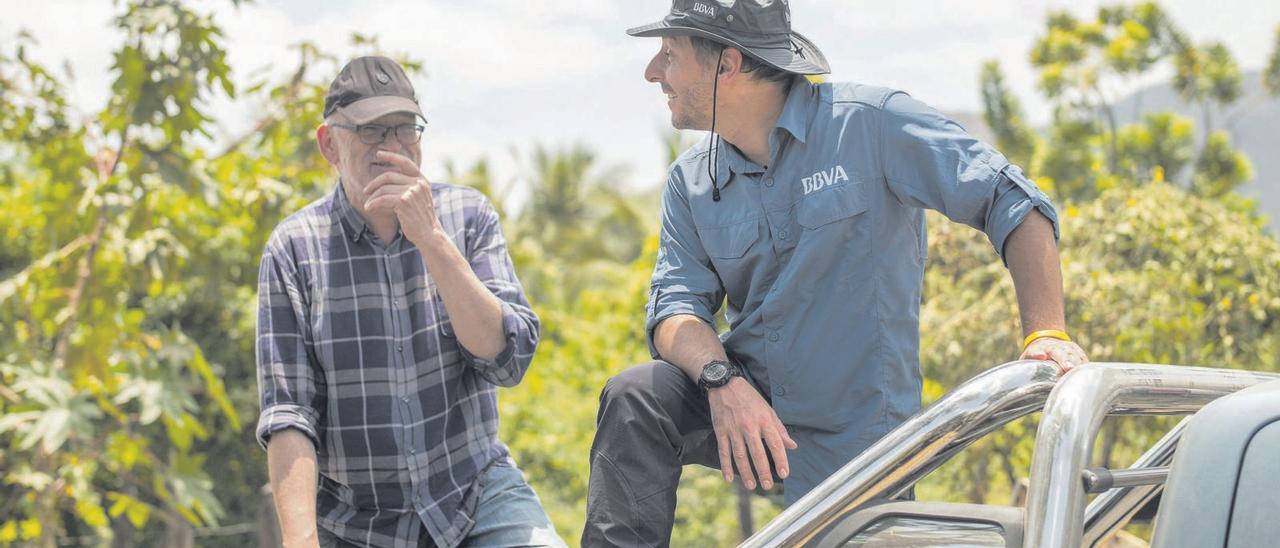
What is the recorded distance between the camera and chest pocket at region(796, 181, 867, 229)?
7.19ft

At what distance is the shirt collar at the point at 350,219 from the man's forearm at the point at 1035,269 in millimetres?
1298

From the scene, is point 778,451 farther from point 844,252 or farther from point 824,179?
point 824,179

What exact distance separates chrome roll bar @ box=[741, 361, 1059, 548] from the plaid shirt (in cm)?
94

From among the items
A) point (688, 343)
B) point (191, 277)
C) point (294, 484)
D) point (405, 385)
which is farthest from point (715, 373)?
point (191, 277)

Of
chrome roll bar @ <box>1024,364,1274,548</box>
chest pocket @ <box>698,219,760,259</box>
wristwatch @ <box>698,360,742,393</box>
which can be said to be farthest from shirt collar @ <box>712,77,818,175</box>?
chrome roll bar @ <box>1024,364,1274,548</box>

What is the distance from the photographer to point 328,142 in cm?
268

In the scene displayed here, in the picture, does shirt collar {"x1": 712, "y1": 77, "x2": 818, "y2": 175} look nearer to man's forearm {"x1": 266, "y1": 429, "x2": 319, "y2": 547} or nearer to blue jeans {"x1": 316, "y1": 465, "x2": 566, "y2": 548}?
blue jeans {"x1": 316, "y1": 465, "x2": 566, "y2": 548}

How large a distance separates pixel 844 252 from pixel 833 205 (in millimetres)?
86

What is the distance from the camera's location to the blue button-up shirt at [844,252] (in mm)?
2188

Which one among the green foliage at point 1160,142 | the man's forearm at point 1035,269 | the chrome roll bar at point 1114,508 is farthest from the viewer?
the green foliage at point 1160,142

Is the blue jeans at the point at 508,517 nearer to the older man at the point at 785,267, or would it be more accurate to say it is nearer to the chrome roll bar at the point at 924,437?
the older man at the point at 785,267

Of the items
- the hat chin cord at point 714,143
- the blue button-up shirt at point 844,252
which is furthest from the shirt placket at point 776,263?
the hat chin cord at point 714,143

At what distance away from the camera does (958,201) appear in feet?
7.00

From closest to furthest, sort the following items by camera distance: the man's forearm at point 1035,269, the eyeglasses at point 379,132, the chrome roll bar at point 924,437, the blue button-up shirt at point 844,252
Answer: the chrome roll bar at point 924,437
the man's forearm at point 1035,269
the blue button-up shirt at point 844,252
the eyeglasses at point 379,132
